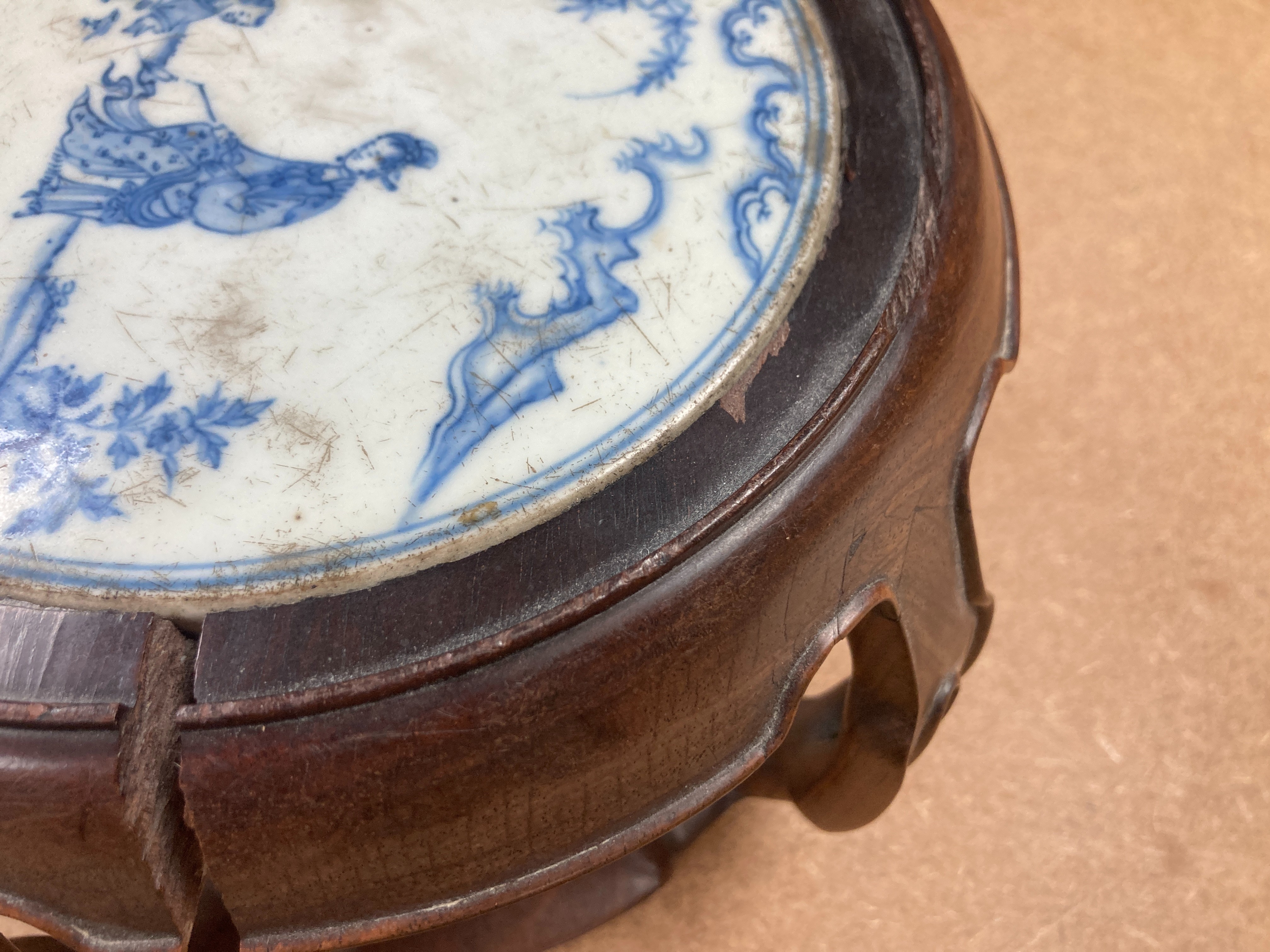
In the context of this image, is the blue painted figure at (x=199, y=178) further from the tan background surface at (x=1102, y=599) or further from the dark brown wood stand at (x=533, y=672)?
the tan background surface at (x=1102, y=599)

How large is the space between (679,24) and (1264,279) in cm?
150

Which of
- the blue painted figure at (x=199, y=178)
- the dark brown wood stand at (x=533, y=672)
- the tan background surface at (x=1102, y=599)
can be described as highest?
the blue painted figure at (x=199, y=178)

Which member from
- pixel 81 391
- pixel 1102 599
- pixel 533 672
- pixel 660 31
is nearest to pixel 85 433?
pixel 81 391

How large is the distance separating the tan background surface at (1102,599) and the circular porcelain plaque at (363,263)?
94 centimetres

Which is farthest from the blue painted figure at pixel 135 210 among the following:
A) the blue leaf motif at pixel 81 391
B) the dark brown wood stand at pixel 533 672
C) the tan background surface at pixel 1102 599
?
the tan background surface at pixel 1102 599

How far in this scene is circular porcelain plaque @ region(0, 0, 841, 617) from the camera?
102cm

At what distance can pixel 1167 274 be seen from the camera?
7.81ft

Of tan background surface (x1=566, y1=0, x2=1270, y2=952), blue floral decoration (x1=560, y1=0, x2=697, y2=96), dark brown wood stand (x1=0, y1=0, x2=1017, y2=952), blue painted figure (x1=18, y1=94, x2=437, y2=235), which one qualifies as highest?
blue floral decoration (x1=560, y1=0, x2=697, y2=96)

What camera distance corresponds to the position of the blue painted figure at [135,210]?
1043 millimetres

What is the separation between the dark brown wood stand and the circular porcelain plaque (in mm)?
39

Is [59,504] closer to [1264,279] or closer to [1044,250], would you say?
[1044,250]

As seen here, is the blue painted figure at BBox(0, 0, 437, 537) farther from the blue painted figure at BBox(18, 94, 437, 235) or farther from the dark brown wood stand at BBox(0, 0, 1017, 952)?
the dark brown wood stand at BBox(0, 0, 1017, 952)

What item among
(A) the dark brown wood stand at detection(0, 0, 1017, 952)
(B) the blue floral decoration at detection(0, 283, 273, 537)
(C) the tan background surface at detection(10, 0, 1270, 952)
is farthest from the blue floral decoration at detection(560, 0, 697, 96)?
(C) the tan background surface at detection(10, 0, 1270, 952)

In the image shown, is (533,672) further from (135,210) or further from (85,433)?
(135,210)
